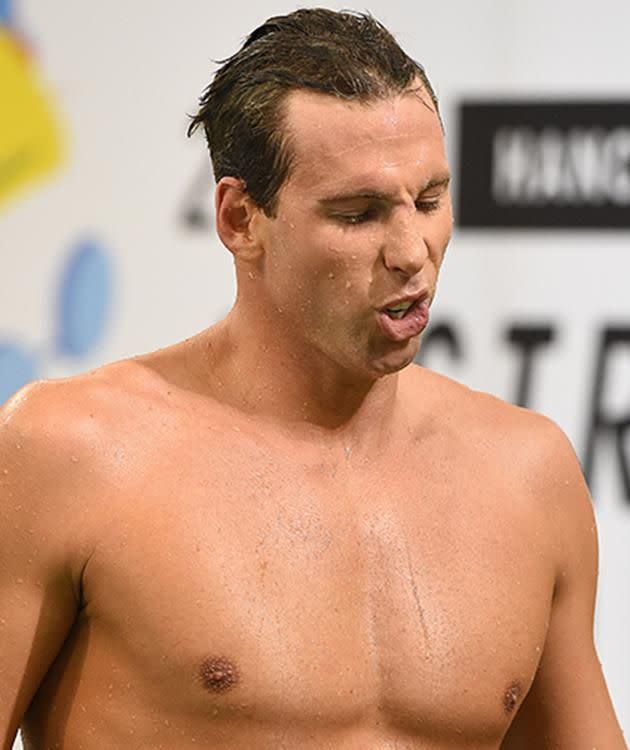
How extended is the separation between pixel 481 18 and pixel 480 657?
0.93m

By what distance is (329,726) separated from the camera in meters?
1.03

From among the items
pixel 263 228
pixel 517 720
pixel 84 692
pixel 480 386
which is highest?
pixel 263 228

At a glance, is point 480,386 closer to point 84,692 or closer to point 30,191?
point 30,191

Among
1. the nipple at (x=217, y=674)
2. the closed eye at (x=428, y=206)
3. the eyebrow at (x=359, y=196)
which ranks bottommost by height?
the nipple at (x=217, y=674)

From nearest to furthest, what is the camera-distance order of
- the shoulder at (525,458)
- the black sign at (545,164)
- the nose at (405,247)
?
the nose at (405,247) < the shoulder at (525,458) < the black sign at (545,164)

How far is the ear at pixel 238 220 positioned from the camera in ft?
3.50

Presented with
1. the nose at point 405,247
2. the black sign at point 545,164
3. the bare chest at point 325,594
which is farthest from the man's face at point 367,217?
the black sign at point 545,164

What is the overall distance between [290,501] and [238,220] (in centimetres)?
17

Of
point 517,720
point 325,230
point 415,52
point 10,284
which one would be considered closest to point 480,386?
point 415,52

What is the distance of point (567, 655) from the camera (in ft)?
3.77

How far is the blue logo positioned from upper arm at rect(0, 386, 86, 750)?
850mm

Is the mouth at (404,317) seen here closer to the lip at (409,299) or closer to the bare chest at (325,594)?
the lip at (409,299)

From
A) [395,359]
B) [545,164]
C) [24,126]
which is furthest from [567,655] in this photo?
[24,126]

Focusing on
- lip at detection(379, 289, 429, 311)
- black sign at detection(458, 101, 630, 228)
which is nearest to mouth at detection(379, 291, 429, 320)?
lip at detection(379, 289, 429, 311)
